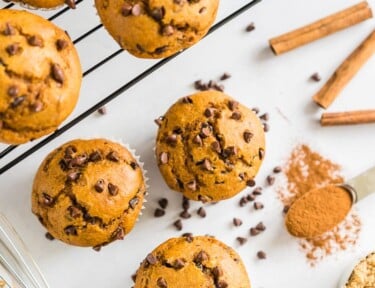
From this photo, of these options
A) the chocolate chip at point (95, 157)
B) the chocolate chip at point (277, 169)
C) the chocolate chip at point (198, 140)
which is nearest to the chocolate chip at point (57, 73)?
the chocolate chip at point (95, 157)

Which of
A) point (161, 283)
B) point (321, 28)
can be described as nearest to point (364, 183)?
point (321, 28)

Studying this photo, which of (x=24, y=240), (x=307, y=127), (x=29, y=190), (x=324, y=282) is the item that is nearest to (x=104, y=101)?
(x=29, y=190)

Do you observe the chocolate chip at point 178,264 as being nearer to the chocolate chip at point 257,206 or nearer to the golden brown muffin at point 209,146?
the golden brown muffin at point 209,146

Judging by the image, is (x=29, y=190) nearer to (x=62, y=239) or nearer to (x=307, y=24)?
(x=62, y=239)

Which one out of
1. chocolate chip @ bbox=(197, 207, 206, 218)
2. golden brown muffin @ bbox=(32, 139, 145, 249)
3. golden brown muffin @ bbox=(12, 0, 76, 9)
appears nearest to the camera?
golden brown muffin @ bbox=(12, 0, 76, 9)

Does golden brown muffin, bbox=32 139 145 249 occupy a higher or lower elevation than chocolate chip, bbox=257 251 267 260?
higher

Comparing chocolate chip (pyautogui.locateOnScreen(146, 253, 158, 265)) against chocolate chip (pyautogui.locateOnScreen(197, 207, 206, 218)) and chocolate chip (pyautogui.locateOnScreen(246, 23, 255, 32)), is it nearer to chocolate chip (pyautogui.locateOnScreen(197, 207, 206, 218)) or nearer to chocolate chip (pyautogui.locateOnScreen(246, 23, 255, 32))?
chocolate chip (pyautogui.locateOnScreen(197, 207, 206, 218))

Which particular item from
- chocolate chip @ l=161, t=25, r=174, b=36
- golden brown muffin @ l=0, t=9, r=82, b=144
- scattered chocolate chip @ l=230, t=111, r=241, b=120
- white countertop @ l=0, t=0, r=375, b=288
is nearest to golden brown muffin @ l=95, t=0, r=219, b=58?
chocolate chip @ l=161, t=25, r=174, b=36
